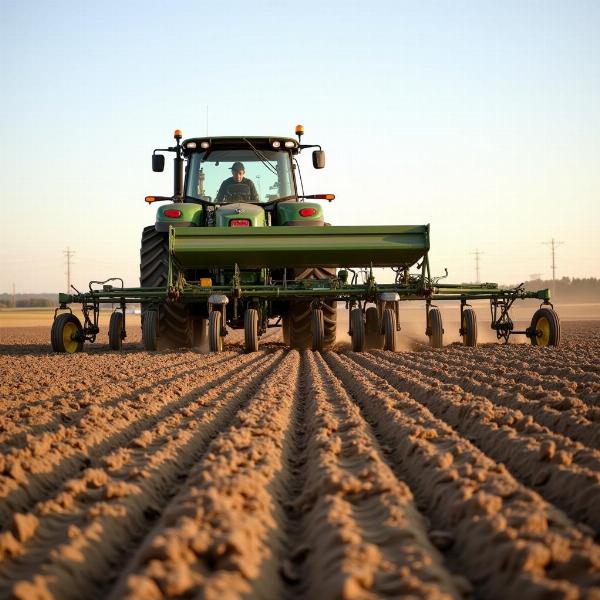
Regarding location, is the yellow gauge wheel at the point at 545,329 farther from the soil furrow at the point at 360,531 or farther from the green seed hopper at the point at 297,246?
the soil furrow at the point at 360,531

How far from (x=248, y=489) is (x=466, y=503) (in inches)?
30.5

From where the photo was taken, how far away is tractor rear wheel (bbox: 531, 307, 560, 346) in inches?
428

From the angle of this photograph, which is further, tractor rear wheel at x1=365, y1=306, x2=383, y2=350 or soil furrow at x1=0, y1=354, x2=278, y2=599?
tractor rear wheel at x1=365, y1=306, x2=383, y2=350

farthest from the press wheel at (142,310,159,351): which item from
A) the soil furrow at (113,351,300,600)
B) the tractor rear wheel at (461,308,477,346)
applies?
the soil furrow at (113,351,300,600)

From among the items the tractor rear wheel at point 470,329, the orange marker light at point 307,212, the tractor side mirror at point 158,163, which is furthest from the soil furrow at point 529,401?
the tractor side mirror at point 158,163

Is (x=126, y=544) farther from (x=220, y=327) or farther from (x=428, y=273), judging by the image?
(x=428, y=273)

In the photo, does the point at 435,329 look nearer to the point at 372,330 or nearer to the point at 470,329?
the point at 470,329

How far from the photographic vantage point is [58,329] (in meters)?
10.6

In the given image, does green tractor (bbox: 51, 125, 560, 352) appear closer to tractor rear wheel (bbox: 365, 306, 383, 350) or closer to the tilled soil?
tractor rear wheel (bbox: 365, 306, 383, 350)

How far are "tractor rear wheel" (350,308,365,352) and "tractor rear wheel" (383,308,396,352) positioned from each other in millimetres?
302

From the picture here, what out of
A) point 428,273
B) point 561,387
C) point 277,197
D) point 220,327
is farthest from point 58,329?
point 561,387

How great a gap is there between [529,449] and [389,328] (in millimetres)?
6826

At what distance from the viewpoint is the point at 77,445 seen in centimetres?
394

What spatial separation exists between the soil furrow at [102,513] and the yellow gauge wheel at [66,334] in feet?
21.2
